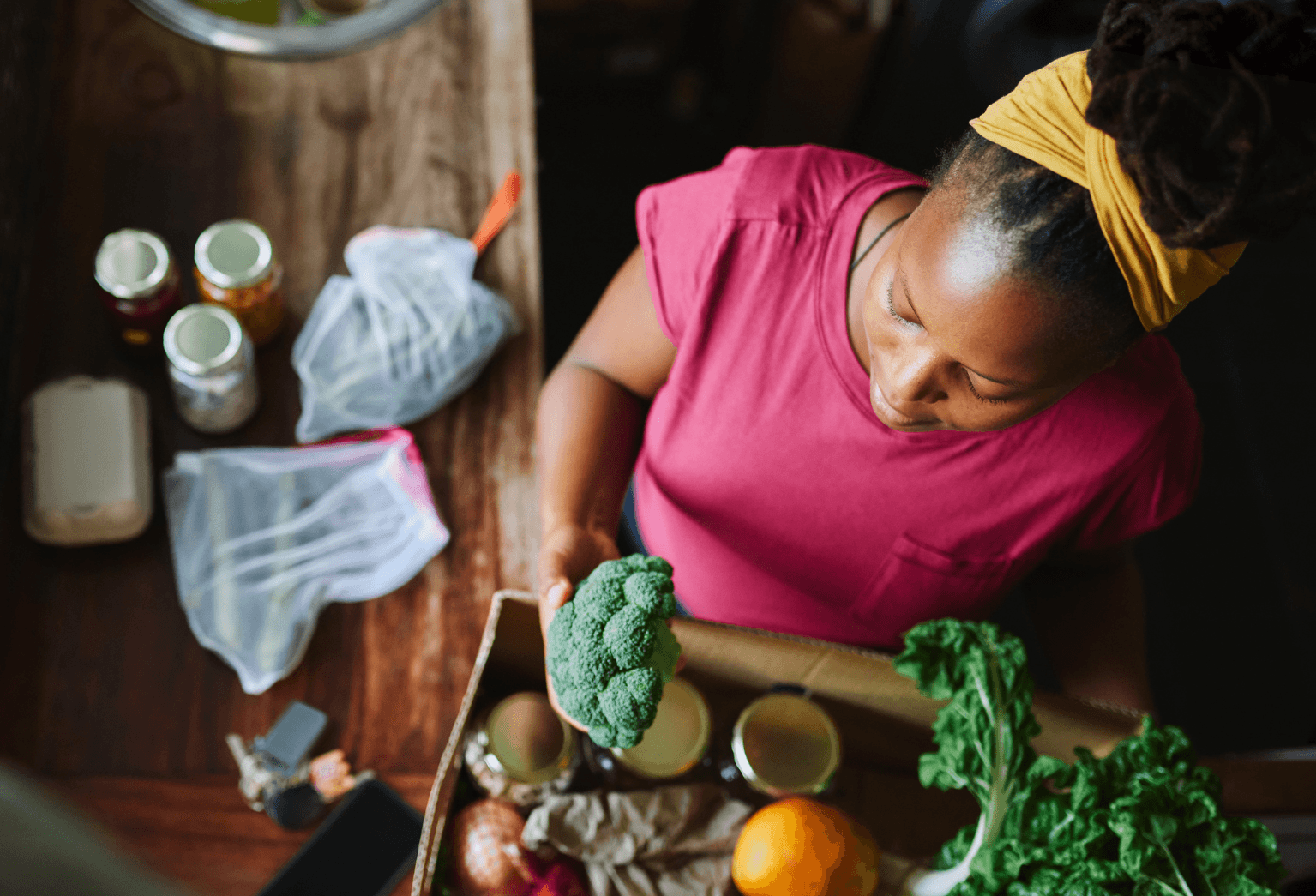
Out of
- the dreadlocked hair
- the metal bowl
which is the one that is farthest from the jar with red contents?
the dreadlocked hair

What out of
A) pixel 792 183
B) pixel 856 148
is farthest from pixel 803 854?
pixel 856 148

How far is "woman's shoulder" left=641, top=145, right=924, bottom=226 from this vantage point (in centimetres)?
97

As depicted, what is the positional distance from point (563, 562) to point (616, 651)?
0.70 ft

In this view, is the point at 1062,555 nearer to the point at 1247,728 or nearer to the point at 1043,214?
the point at 1043,214

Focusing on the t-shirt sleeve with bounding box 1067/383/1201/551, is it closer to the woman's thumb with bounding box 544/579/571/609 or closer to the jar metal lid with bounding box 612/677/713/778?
the jar metal lid with bounding box 612/677/713/778

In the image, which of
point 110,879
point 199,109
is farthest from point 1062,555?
point 199,109

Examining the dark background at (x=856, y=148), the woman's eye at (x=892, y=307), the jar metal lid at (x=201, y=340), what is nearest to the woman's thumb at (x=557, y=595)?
the woman's eye at (x=892, y=307)

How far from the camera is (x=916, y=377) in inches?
30.1

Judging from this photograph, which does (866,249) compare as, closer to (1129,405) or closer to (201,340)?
(1129,405)

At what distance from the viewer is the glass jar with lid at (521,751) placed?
91 centimetres

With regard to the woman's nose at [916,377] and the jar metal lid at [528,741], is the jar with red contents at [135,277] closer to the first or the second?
the jar metal lid at [528,741]

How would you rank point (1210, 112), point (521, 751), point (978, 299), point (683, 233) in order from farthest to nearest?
1. point (683, 233)
2. point (521, 751)
3. point (978, 299)
4. point (1210, 112)

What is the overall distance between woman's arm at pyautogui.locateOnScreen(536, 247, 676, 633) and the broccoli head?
0.20 meters

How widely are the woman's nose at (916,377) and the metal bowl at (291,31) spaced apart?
0.66 metres
